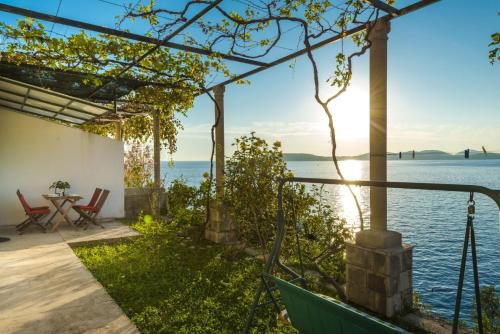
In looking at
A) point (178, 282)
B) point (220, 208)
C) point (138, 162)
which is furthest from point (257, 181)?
point (138, 162)

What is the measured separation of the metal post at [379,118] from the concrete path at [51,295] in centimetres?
255

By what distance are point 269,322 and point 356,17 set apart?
324cm

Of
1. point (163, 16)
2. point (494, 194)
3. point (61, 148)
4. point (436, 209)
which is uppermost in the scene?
point (163, 16)

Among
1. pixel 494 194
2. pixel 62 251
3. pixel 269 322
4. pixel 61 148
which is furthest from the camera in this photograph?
pixel 61 148

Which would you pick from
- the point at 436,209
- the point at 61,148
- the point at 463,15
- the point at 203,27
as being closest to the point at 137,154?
the point at 61,148

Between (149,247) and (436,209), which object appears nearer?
(149,247)

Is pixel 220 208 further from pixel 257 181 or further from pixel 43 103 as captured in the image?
pixel 43 103

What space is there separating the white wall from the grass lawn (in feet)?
11.0

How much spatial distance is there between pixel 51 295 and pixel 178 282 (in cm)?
141

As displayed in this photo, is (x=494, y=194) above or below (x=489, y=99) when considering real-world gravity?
below

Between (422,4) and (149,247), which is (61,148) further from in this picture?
(422,4)

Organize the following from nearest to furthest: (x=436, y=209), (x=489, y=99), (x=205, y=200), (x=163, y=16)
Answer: (x=163, y=16), (x=205, y=200), (x=436, y=209), (x=489, y=99)

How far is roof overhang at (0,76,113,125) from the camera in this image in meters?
6.48

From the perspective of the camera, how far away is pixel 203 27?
14.9 ft
